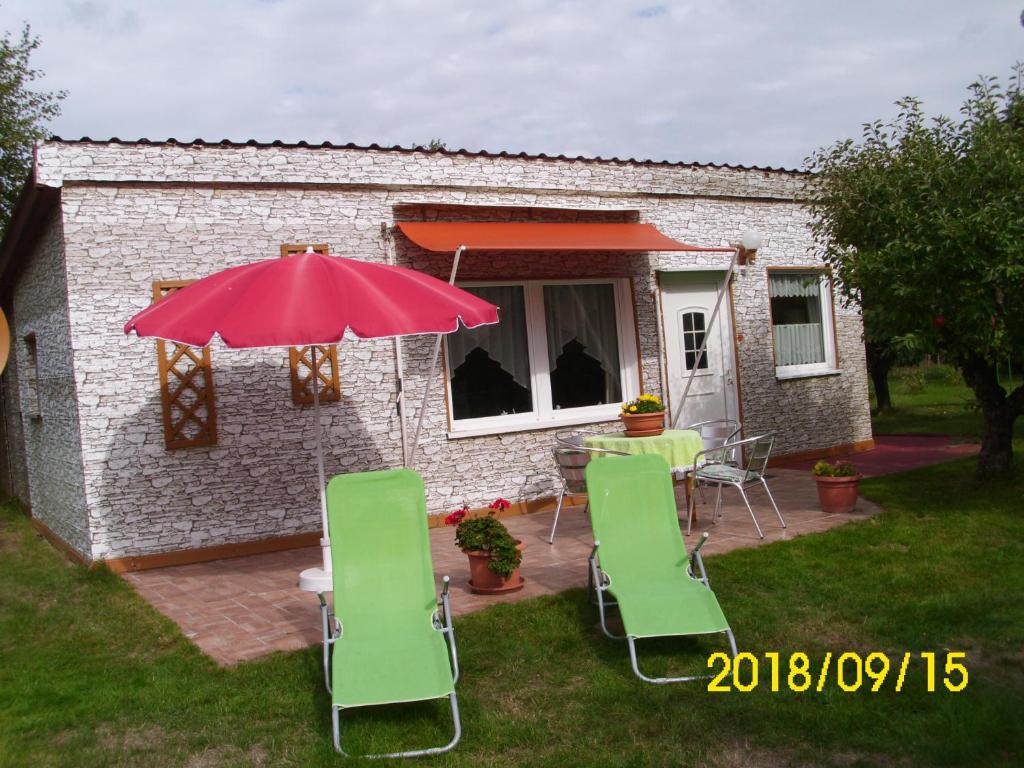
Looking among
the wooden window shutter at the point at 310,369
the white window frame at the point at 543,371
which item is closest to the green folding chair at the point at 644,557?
the wooden window shutter at the point at 310,369

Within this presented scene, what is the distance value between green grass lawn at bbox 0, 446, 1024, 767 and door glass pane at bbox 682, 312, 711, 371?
4.34 m

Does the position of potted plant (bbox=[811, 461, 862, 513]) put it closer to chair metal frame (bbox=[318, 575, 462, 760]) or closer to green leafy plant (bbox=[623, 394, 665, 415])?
green leafy plant (bbox=[623, 394, 665, 415])

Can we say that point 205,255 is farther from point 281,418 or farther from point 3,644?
point 3,644

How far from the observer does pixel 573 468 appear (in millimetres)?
8141

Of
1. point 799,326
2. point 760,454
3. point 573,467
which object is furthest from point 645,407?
point 799,326

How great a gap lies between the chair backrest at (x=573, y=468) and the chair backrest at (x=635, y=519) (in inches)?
80.2

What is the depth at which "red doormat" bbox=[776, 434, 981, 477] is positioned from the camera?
11.5 metres

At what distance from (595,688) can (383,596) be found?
1.28 m

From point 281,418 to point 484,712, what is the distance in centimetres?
486

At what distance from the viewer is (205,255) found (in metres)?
8.48

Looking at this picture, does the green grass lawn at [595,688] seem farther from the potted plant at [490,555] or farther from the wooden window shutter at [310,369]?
the wooden window shutter at [310,369]

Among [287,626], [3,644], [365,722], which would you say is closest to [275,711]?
[365,722]

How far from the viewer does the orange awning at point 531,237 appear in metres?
9.01

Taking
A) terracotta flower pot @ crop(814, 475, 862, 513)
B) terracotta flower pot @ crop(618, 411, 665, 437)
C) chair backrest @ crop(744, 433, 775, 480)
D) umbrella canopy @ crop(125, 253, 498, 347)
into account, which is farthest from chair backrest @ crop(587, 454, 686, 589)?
terracotta flower pot @ crop(814, 475, 862, 513)
